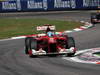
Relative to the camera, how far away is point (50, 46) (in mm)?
14289

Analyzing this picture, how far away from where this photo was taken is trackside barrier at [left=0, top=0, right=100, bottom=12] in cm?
4341

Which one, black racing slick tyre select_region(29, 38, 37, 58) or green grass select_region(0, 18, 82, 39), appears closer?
black racing slick tyre select_region(29, 38, 37, 58)

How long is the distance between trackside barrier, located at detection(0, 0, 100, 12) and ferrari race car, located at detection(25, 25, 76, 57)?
28.8 meters

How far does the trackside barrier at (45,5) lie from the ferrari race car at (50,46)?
1133 inches

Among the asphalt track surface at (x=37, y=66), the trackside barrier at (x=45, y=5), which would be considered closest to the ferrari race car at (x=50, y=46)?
the asphalt track surface at (x=37, y=66)

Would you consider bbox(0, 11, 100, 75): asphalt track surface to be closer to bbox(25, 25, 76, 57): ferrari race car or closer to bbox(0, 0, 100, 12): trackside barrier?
bbox(25, 25, 76, 57): ferrari race car

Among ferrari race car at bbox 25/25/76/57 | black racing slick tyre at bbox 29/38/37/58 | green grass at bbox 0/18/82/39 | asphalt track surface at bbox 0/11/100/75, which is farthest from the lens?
green grass at bbox 0/18/82/39

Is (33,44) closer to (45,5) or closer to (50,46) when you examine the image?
(50,46)

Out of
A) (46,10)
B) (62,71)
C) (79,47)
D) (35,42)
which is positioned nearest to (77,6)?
(46,10)

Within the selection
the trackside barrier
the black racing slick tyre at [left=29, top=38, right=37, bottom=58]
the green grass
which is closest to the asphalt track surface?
the black racing slick tyre at [left=29, top=38, right=37, bottom=58]

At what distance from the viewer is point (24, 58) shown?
14.0m

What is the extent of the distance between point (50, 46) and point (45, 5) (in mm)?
29933

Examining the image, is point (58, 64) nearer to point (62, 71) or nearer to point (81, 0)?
point (62, 71)

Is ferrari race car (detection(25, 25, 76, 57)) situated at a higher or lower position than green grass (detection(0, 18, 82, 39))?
higher
